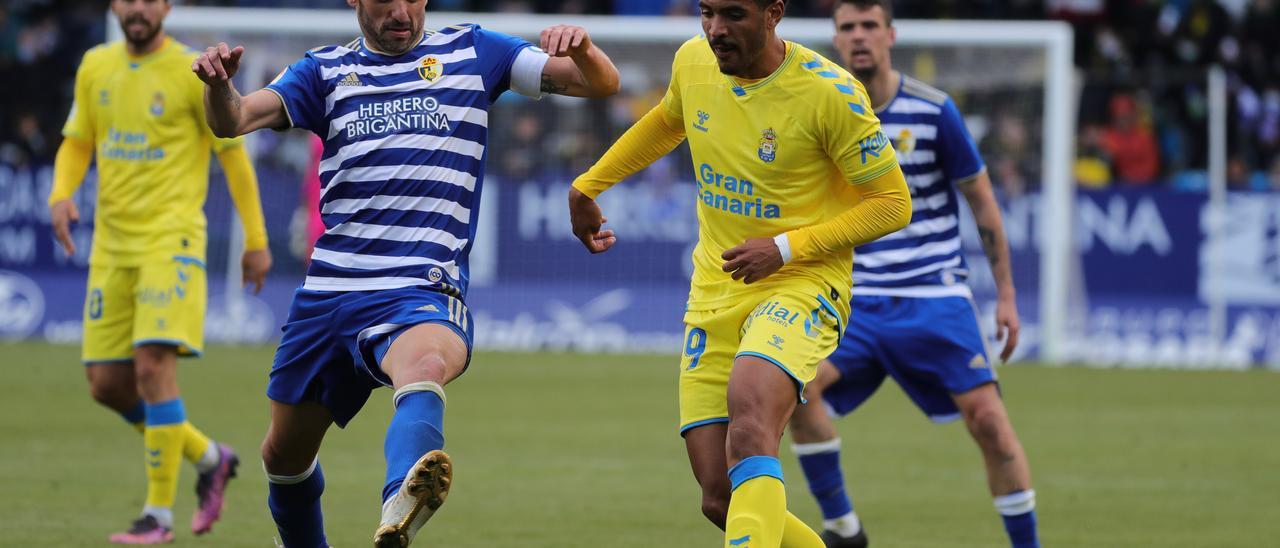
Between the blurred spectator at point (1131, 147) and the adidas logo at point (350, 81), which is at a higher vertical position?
the adidas logo at point (350, 81)

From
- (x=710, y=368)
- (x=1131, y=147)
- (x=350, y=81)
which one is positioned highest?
(x=350, y=81)

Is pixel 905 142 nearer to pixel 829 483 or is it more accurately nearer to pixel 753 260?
pixel 829 483

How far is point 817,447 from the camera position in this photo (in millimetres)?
7938

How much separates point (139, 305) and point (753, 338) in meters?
3.71

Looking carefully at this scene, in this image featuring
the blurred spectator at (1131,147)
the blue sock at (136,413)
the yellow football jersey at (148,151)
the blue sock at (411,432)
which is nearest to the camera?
the blue sock at (411,432)

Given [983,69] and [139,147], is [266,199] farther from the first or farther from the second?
[139,147]

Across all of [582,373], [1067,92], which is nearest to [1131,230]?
[1067,92]

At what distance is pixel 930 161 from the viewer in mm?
7707

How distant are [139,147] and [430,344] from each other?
3498mm

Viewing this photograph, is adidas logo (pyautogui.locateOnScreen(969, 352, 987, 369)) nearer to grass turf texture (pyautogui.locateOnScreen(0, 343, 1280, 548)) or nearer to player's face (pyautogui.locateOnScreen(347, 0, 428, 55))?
grass turf texture (pyautogui.locateOnScreen(0, 343, 1280, 548))

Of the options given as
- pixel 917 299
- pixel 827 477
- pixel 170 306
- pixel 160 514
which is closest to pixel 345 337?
pixel 160 514

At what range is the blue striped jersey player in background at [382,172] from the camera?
5.79m

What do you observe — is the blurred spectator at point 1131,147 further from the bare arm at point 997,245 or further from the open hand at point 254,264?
the open hand at point 254,264

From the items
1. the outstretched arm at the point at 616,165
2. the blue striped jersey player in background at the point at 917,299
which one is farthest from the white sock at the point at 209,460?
the outstretched arm at the point at 616,165
